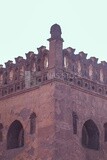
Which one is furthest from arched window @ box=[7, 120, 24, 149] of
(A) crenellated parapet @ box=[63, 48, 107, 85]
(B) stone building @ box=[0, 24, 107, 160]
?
(A) crenellated parapet @ box=[63, 48, 107, 85]

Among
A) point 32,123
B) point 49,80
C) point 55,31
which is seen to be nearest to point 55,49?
point 55,31

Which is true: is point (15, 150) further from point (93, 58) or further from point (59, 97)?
point (93, 58)

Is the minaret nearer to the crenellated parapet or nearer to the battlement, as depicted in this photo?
the battlement

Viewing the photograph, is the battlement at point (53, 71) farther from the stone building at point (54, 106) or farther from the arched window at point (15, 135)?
the arched window at point (15, 135)

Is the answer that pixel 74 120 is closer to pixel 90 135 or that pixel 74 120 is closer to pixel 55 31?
pixel 90 135

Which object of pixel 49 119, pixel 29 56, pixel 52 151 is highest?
pixel 29 56

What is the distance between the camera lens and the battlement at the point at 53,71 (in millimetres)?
15242

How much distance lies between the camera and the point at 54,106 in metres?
14.5

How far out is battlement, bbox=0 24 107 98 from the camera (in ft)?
50.0

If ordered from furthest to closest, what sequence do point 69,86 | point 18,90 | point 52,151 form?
point 18,90, point 69,86, point 52,151

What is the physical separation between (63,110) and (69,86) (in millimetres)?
957

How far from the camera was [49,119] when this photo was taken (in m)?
14.5

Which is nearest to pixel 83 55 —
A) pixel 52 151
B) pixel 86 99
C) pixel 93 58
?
pixel 93 58

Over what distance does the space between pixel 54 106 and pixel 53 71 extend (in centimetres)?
123
